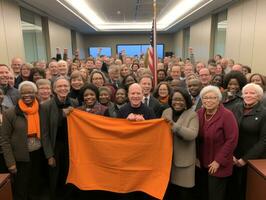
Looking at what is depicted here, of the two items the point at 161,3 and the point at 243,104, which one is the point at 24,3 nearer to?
the point at 161,3

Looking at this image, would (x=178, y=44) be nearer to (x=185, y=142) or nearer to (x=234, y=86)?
(x=234, y=86)

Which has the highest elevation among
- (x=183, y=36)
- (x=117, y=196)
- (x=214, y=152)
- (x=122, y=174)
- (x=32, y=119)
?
(x=183, y=36)

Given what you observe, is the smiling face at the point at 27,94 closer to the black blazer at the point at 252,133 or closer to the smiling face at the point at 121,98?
the smiling face at the point at 121,98

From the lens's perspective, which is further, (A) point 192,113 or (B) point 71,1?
(B) point 71,1

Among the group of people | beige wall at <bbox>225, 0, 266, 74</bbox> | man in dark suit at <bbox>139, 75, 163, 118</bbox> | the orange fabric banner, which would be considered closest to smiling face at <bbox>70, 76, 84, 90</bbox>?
the group of people

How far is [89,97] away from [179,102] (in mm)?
1050

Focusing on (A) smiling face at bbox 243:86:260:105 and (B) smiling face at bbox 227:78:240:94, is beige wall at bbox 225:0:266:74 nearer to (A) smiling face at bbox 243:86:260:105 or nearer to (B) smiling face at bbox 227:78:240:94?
(B) smiling face at bbox 227:78:240:94

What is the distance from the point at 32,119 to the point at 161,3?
7275mm

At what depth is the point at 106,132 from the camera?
2.69m

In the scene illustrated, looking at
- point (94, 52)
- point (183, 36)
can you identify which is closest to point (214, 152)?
point (183, 36)

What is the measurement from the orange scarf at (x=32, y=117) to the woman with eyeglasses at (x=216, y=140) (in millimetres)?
1711

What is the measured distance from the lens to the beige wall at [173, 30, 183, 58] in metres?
16.5

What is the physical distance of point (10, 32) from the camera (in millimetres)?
6520

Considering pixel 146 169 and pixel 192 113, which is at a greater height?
pixel 192 113
